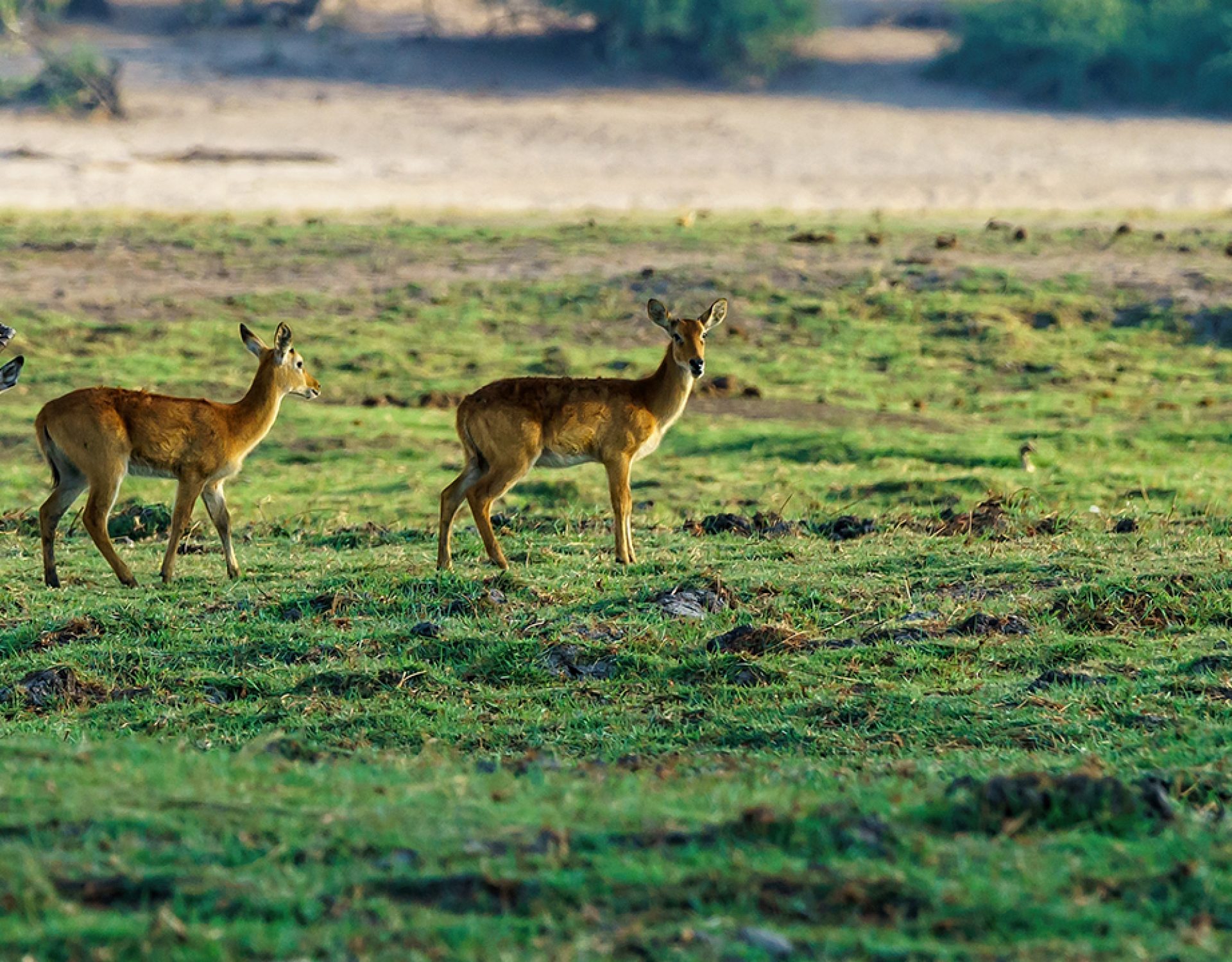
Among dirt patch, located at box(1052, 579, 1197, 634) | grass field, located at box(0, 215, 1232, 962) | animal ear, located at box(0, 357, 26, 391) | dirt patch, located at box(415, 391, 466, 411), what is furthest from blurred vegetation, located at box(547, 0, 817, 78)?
dirt patch, located at box(1052, 579, 1197, 634)

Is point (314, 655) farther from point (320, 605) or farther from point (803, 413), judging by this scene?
point (803, 413)

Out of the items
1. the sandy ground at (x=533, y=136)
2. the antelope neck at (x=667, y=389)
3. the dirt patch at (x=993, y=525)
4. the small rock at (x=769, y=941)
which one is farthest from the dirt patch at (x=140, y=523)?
the sandy ground at (x=533, y=136)

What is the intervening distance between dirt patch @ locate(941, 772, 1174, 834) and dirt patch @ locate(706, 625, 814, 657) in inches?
131

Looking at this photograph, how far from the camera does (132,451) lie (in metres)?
10.9

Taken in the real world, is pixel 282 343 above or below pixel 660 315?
below

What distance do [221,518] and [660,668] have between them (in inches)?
140

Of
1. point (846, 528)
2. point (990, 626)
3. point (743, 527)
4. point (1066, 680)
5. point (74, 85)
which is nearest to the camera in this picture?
point (1066, 680)

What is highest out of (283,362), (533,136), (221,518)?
(533,136)

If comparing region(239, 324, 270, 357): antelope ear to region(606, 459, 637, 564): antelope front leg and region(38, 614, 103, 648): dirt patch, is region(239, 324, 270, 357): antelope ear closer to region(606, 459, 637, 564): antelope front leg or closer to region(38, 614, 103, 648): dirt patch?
region(606, 459, 637, 564): antelope front leg

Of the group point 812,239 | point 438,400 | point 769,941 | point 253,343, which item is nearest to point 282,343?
point 253,343

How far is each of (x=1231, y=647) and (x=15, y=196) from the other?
27.7 meters

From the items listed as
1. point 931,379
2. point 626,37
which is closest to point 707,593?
point 931,379

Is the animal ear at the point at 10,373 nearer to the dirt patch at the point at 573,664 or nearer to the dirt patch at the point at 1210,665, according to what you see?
the dirt patch at the point at 573,664

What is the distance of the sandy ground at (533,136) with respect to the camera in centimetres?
3569
